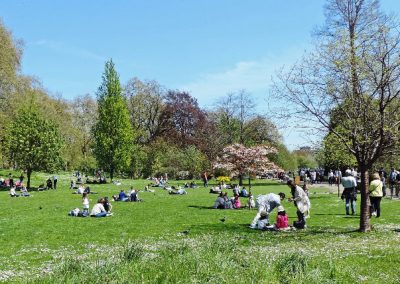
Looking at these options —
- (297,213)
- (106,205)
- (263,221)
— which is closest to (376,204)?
(297,213)

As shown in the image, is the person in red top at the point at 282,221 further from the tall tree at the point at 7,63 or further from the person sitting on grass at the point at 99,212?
the tall tree at the point at 7,63

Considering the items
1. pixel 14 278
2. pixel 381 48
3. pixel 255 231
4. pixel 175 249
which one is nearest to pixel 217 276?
pixel 175 249

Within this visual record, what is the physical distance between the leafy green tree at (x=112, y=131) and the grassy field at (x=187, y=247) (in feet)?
90.8

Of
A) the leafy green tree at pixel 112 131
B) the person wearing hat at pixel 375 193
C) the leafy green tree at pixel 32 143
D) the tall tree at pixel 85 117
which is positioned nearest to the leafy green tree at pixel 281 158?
the leafy green tree at pixel 112 131

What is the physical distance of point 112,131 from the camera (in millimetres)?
58688

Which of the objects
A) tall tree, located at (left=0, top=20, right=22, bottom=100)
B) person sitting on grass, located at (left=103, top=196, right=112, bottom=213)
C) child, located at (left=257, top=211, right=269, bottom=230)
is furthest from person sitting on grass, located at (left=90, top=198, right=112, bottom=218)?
tall tree, located at (left=0, top=20, right=22, bottom=100)

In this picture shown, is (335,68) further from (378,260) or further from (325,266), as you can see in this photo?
(325,266)

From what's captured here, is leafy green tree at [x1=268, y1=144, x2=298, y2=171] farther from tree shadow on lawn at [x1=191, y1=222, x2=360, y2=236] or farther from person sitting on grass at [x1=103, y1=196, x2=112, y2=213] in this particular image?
tree shadow on lawn at [x1=191, y1=222, x2=360, y2=236]

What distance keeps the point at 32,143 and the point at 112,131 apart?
1587cm

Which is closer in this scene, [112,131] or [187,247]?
[187,247]

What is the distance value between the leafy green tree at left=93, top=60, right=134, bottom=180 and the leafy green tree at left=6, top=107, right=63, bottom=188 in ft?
44.7

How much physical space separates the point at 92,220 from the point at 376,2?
70.3 ft

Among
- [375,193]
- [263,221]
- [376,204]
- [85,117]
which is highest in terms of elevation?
[85,117]

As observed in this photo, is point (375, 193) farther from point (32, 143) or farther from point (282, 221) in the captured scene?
point (32, 143)
